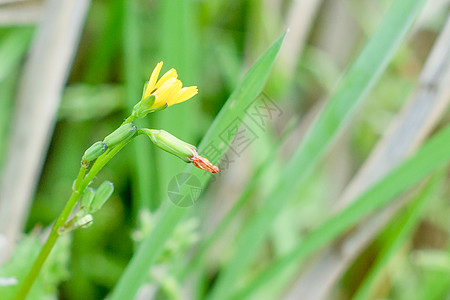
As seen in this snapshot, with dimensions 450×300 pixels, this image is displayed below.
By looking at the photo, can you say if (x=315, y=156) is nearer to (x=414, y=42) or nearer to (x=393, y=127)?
(x=393, y=127)

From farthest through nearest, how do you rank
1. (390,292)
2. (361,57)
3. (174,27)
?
(390,292) → (174,27) → (361,57)

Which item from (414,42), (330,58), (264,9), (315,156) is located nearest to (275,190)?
(315,156)

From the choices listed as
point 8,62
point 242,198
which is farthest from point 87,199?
point 8,62

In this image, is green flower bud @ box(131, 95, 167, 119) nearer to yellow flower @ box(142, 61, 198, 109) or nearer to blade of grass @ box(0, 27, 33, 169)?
yellow flower @ box(142, 61, 198, 109)

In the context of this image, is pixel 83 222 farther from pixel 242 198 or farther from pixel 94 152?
pixel 242 198

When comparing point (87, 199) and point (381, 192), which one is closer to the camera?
point (87, 199)

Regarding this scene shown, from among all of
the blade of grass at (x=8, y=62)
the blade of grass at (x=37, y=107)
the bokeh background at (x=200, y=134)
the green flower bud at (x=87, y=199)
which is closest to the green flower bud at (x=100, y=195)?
the green flower bud at (x=87, y=199)

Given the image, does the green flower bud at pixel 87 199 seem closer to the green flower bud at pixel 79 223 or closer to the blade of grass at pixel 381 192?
the green flower bud at pixel 79 223
